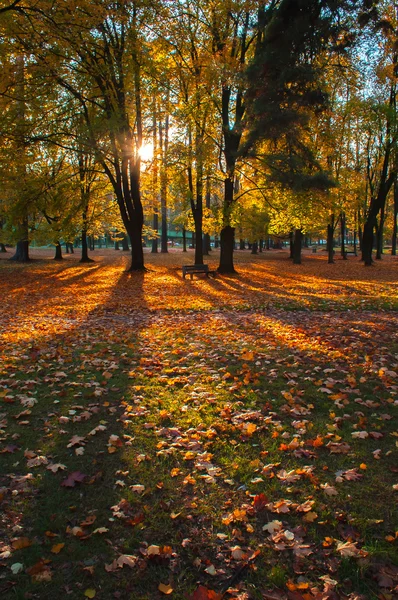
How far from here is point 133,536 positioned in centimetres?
279

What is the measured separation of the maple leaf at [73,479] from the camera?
10.9 feet

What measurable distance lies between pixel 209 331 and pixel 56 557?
5.91 metres

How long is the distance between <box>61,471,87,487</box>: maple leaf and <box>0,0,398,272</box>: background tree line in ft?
30.6

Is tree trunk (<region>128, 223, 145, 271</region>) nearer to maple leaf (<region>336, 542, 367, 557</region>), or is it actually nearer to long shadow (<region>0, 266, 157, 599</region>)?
long shadow (<region>0, 266, 157, 599</region>)

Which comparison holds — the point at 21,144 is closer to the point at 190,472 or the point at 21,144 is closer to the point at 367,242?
the point at 190,472

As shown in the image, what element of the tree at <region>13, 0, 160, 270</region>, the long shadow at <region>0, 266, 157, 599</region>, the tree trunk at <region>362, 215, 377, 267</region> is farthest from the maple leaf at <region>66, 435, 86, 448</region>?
the tree trunk at <region>362, 215, 377, 267</region>

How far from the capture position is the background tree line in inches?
354

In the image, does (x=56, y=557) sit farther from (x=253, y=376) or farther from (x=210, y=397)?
(x=253, y=376)

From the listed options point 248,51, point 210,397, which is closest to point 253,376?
point 210,397

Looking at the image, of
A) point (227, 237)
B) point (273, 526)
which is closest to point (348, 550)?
point (273, 526)

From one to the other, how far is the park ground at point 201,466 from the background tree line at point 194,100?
257 inches

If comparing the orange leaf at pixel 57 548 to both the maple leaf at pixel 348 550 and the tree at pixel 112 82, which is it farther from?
the tree at pixel 112 82

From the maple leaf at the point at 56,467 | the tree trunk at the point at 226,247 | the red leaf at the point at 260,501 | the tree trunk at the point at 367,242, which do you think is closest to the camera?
the red leaf at the point at 260,501

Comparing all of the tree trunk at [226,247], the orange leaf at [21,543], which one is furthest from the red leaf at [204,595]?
the tree trunk at [226,247]
